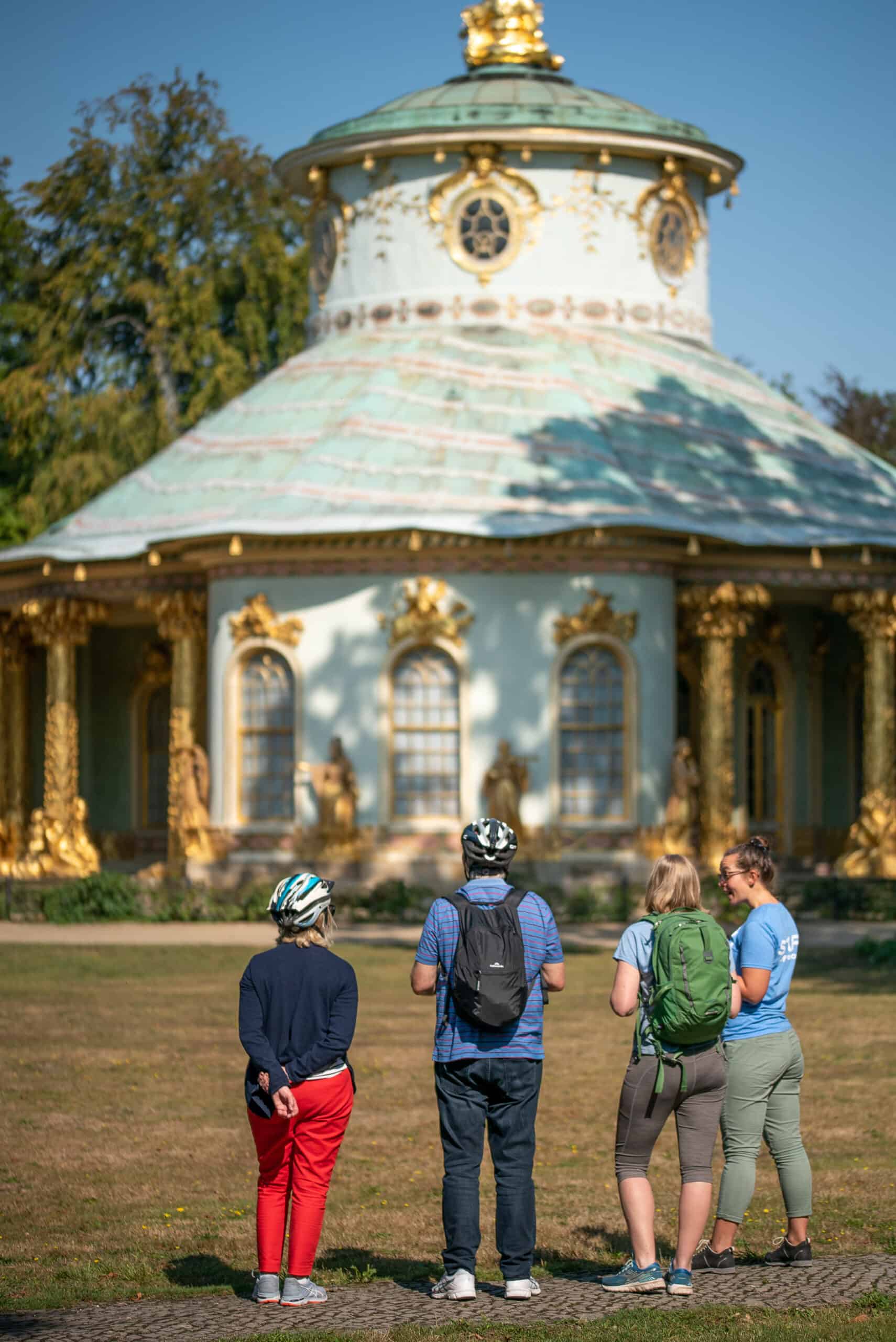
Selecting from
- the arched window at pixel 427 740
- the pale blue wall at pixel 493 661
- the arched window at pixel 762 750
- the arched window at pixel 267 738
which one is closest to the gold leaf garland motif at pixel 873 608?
the arched window at pixel 762 750

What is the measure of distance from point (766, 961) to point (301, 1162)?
6.33 ft

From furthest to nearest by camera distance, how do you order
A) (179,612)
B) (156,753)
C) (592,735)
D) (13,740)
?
(156,753)
(13,740)
(179,612)
(592,735)

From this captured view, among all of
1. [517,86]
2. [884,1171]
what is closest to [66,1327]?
[884,1171]

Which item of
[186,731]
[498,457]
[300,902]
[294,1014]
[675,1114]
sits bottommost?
[675,1114]

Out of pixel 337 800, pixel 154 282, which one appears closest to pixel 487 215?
pixel 337 800

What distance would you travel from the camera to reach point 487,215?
96.7 ft

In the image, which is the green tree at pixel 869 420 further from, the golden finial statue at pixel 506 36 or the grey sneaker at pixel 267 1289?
the grey sneaker at pixel 267 1289

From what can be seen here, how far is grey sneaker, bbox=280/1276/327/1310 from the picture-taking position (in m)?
7.71

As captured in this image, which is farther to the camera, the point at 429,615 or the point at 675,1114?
the point at 429,615

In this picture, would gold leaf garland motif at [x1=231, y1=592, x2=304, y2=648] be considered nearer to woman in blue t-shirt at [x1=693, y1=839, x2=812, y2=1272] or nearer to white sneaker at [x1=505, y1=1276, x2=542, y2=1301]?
woman in blue t-shirt at [x1=693, y1=839, x2=812, y2=1272]

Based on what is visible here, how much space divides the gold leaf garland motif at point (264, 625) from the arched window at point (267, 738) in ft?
0.98

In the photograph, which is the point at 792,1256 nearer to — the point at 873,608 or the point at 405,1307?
the point at 405,1307

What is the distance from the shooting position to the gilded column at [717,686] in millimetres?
26531

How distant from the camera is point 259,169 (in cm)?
4594
